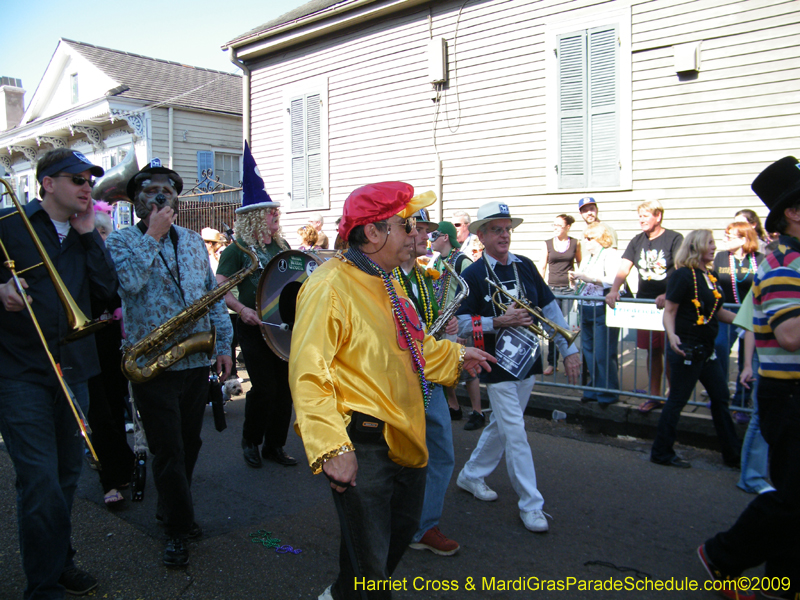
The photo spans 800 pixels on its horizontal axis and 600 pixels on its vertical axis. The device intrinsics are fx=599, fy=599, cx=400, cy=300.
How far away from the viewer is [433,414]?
366 cm

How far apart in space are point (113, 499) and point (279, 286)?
2026 mm

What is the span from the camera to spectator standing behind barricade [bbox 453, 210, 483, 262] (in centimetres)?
808

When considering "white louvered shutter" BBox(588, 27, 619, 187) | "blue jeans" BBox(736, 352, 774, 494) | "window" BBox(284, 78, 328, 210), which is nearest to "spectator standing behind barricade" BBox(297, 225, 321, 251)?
"white louvered shutter" BBox(588, 27, 619, 187)

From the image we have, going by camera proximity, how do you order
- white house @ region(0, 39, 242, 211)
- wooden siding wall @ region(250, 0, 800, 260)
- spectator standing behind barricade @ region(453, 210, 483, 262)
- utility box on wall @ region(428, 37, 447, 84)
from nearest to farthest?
wooden siding wall @ region(250, 0, 800, 260) < spectator standing behind barricade @ region(453, 210, 483, 262) < utility box on wall @ region(428, 37, 447, 84) < white house @ region(0, 39, 242, 211)

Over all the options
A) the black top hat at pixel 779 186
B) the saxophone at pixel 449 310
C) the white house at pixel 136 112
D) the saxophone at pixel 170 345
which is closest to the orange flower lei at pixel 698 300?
the black top hat at pixel 779 186

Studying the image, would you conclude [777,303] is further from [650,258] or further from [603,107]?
[603,107]

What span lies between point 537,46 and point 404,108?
272cm

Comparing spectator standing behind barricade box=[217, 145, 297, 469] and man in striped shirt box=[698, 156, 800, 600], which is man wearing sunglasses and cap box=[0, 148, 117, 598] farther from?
man in striped shirt box=[698, 156, 800, 600]

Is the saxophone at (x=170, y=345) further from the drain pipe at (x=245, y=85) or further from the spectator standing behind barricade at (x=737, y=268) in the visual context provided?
the drain pipe at (x=245, y=85)

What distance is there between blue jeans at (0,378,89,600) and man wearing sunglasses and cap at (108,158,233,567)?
0.63 meters

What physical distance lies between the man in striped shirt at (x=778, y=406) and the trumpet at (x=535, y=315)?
1272 mm

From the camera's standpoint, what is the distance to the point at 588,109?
8.98 m

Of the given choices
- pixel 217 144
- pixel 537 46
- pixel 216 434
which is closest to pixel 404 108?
pixel 537 46

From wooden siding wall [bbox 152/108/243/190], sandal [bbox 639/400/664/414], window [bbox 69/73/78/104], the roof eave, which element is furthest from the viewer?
window [bbox 69/73/78/104]
